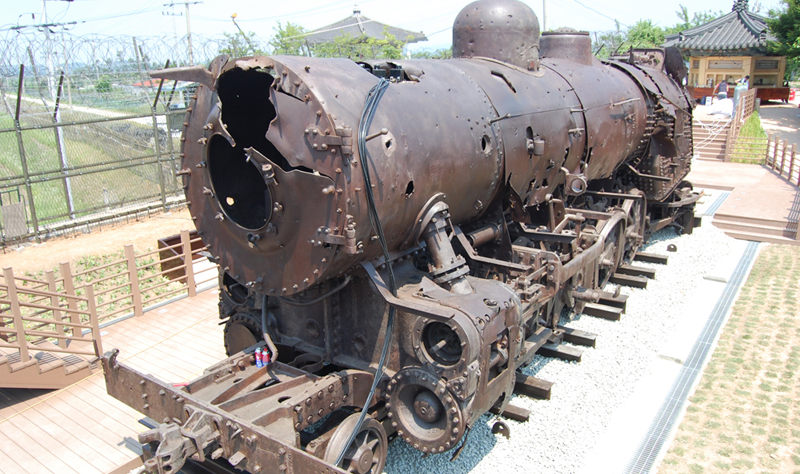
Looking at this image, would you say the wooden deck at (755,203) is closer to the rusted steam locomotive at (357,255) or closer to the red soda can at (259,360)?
the rusted steam locomotive at (357,255)

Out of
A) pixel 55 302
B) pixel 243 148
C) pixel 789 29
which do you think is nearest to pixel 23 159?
pixel 55 302

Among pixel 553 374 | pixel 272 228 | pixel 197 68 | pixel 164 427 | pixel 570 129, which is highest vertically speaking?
pixel 197 68

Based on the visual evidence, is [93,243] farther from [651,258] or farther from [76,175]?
[651,258]

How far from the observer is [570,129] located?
6863mm

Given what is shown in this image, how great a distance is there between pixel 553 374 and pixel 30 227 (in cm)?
1288

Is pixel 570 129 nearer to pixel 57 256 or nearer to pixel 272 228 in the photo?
pixel 272 228

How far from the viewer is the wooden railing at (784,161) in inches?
623

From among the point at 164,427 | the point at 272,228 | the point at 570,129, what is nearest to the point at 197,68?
the point at 272,228

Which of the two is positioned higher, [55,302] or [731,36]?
[731,36]

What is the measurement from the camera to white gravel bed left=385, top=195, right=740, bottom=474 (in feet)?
17.1

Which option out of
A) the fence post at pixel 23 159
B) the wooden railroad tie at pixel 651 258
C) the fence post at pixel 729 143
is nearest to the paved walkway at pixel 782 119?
the fence post at pixel 729 143

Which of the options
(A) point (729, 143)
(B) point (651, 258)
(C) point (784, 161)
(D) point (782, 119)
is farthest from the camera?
(D) point (782, 119)

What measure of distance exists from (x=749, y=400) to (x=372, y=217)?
471 cm

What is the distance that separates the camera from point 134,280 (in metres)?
8.11
